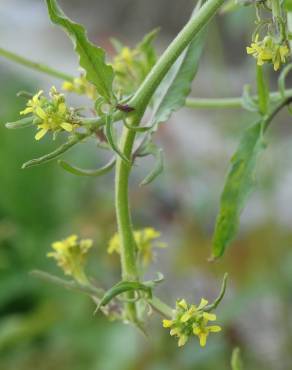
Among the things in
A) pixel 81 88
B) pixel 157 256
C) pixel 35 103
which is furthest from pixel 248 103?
pixel 157 256

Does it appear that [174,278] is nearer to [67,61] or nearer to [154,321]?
[154,321]

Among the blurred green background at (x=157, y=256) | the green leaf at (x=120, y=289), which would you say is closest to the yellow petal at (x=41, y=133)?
the green leaf at (x=120, y=289)

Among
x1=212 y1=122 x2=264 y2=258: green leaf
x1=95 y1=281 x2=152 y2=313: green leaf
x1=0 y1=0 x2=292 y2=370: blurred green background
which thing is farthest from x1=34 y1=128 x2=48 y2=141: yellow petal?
x1=0 y1=0 x2=292 y2=370: blurred green background

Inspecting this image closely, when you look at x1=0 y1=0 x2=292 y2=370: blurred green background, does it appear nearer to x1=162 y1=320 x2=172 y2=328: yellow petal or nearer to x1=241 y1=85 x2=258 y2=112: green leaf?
x1=241 y1=85 x2=258 y2=112: green leaf

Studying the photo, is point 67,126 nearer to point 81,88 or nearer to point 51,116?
point 51,116

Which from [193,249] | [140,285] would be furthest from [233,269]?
[140,285]

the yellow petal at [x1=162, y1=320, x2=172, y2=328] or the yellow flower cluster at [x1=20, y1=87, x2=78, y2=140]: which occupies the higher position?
the yellow flower cluster at [x1=20, y1=87, x2=78, y2=140]
